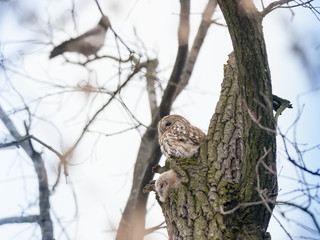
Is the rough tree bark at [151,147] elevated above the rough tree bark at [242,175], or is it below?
above

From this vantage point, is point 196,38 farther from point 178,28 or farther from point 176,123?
point 176,123

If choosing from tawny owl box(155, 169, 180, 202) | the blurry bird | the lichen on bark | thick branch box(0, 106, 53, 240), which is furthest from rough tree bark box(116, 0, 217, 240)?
tawny owl box(155, 169, 180, 202)

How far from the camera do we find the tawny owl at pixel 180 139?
3.34 metres

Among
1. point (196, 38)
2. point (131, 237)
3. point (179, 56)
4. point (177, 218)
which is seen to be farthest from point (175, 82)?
point (177, 218)

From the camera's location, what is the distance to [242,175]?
2.60 meters

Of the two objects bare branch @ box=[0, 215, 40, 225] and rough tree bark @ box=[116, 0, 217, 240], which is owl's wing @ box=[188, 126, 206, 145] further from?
bare branch @ box=[0, 215, 40, 225]

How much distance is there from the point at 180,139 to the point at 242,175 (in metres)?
1.03

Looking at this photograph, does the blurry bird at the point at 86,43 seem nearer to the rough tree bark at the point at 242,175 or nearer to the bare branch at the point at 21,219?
the bare branch at the point at 21,219

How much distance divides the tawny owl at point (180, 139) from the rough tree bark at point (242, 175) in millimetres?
346

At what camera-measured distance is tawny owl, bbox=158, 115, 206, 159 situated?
3338 millimetres

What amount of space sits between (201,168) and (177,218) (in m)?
0.44

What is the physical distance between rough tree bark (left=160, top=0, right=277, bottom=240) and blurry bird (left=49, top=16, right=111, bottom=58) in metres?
2.60

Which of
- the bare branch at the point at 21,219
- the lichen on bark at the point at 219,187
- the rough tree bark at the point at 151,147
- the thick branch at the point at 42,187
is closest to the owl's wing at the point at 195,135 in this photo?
the lichen on bark at the point at 219,187

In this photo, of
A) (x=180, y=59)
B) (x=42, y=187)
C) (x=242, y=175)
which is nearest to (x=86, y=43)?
(x=180, y=59)
